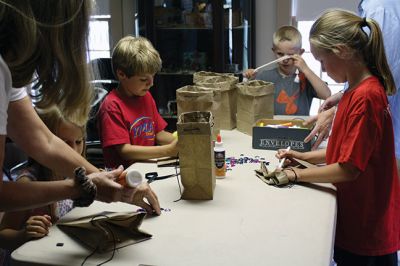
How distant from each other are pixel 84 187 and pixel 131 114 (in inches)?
37.2

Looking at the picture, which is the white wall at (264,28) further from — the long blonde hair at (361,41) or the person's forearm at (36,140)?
the person's forearm at (36,140)

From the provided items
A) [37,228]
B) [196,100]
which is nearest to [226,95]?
[196,100]

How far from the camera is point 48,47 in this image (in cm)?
94

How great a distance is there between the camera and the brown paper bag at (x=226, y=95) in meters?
2.23

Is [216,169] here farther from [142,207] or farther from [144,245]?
[144,245]

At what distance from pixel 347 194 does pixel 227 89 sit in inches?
35.2

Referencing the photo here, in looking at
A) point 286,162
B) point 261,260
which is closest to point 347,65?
Answer: point 286,162

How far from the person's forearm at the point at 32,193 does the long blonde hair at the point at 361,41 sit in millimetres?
964

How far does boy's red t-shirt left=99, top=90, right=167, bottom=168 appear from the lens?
1.86 metres

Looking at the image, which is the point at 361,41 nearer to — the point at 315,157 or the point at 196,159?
the point at 315,157

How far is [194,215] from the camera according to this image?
4.23 feet

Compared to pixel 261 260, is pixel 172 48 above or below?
above

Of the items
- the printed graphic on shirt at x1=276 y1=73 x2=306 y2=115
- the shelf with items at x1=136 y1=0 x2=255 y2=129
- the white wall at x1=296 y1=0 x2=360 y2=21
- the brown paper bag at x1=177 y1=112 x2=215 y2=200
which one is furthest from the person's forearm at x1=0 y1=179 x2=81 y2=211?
the white wall at x1=296 y1=0 x2=360 y2=21

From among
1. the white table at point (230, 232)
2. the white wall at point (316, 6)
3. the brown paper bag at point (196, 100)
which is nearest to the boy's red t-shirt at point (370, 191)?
the white table at point (230, 232)
